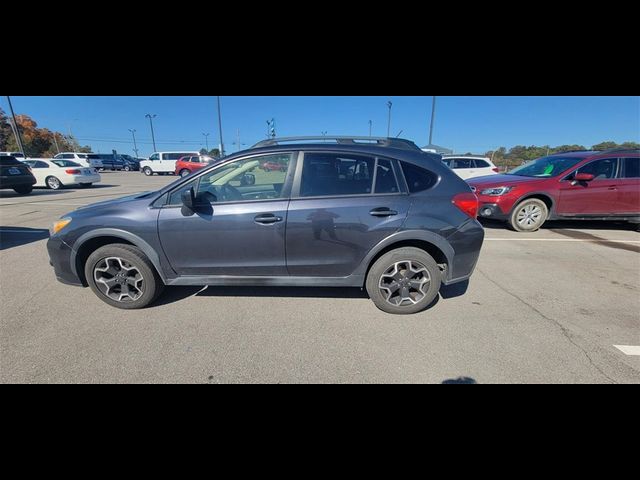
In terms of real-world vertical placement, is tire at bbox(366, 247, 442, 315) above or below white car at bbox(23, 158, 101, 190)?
below

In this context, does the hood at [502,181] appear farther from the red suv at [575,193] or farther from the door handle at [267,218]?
the door handle at [267,218]

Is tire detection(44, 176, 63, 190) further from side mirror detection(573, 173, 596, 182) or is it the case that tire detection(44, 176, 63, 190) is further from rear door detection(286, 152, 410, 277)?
side mirror detection(573, 173, 596, 182)

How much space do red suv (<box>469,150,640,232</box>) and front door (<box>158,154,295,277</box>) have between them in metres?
5.37

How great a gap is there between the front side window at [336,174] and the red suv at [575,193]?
4.65m

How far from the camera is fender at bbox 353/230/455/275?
271cm

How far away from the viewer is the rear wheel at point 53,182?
13.2 metres

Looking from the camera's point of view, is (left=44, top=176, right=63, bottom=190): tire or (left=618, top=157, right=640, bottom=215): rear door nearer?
(left=618, top=157, right=640, bottom=215): rear door

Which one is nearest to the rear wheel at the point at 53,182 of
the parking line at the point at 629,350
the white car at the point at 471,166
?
the white car at the point at 471,166

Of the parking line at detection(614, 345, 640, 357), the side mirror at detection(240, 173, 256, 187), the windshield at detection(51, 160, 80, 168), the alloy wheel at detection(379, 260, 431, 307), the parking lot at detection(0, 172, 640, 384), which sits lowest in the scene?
the parking line at detection(614, 345, 640, 357)

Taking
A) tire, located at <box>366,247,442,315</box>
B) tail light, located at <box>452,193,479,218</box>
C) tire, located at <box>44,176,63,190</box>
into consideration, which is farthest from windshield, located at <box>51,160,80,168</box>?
tail light, located at <box>452,193,479,218</box>
